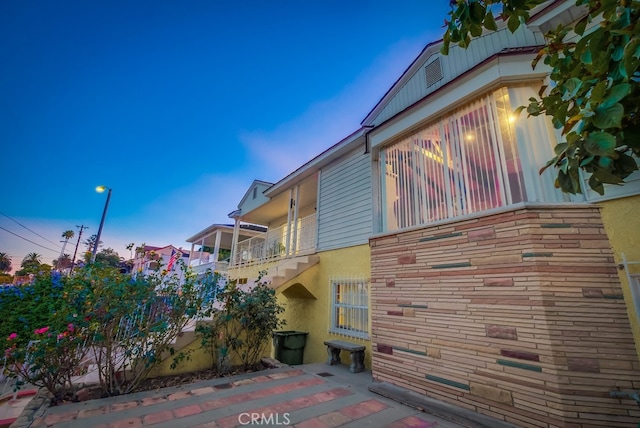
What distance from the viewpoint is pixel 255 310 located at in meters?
5.38

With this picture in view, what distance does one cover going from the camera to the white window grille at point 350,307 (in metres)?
6.07

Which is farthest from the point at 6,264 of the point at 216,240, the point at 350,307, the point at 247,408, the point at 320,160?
the point at 247,408

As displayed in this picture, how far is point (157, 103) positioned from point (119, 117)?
228 cm

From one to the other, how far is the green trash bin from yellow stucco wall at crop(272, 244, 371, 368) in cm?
45

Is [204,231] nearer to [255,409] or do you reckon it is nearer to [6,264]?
[255,409]

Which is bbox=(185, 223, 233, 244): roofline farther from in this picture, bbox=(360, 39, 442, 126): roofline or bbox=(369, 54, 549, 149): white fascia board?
bbox=(369, 54, 549, 149): white fascia board

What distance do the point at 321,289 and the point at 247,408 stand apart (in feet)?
13.8

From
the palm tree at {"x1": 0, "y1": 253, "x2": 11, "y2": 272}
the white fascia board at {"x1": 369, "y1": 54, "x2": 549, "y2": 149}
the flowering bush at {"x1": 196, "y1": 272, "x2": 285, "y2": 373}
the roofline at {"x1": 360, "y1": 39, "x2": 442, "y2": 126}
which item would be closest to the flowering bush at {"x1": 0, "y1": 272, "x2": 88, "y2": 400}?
the flowering bush at {"x1": 196, "y1": 272, "x2": 285, "y2": 373}

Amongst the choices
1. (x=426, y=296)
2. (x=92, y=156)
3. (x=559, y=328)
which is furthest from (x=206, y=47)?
(x=92, y=156)

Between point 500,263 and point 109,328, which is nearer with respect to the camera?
point 500,263

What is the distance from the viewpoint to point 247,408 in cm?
332

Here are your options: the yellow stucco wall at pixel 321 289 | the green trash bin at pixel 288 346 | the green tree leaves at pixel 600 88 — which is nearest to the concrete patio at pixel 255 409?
the yellow stucco wall at pixel 321 289

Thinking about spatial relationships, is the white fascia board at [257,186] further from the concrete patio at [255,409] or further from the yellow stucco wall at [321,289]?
the concrete patio at [255,409]

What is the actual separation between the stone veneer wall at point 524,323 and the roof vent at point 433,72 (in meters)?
3.21
